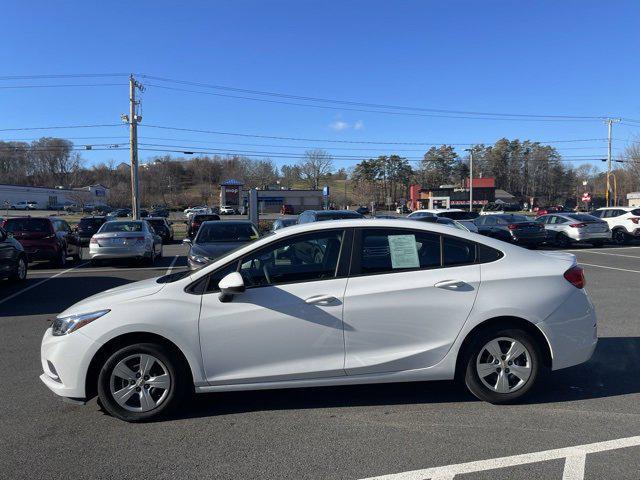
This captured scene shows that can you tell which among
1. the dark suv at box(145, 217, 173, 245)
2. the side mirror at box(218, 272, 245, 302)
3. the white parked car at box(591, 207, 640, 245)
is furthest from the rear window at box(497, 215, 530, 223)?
the side mirror at box(218, 272, 245, 302)

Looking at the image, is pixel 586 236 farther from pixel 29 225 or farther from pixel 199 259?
pixel 29 225

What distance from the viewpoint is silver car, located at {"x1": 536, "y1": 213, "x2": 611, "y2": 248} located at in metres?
21.8

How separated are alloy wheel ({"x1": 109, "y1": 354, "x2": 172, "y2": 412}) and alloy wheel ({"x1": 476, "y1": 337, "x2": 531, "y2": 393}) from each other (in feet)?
8.77

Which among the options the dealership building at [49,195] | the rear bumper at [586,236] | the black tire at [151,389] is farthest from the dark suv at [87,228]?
the dealership building at [49,195]

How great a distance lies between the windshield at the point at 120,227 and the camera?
1623cm

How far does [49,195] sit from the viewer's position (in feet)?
366

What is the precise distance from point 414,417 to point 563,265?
193 centimetres

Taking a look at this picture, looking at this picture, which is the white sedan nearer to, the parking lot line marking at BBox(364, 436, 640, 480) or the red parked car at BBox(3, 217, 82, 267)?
the parking lot line marking at BBox(364, 436, 640, 480)

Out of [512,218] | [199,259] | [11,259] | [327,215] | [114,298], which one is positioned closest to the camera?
[114,298]

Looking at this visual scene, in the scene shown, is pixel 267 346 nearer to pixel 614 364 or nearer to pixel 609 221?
pixel 614 364

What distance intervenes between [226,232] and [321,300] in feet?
27.4

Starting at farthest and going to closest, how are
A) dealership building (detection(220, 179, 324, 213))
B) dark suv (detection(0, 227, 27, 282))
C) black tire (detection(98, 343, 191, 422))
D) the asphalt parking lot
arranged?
dealership building (detection(220, 179, 324, 213))
dark suv (detection(0, 227, 27, 282))
black tire (detection(98, 343, 191, 422))
the asphalt parking lot

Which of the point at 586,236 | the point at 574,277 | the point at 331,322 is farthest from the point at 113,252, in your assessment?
the point at 586,236

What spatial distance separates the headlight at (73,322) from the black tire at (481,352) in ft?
10.1
